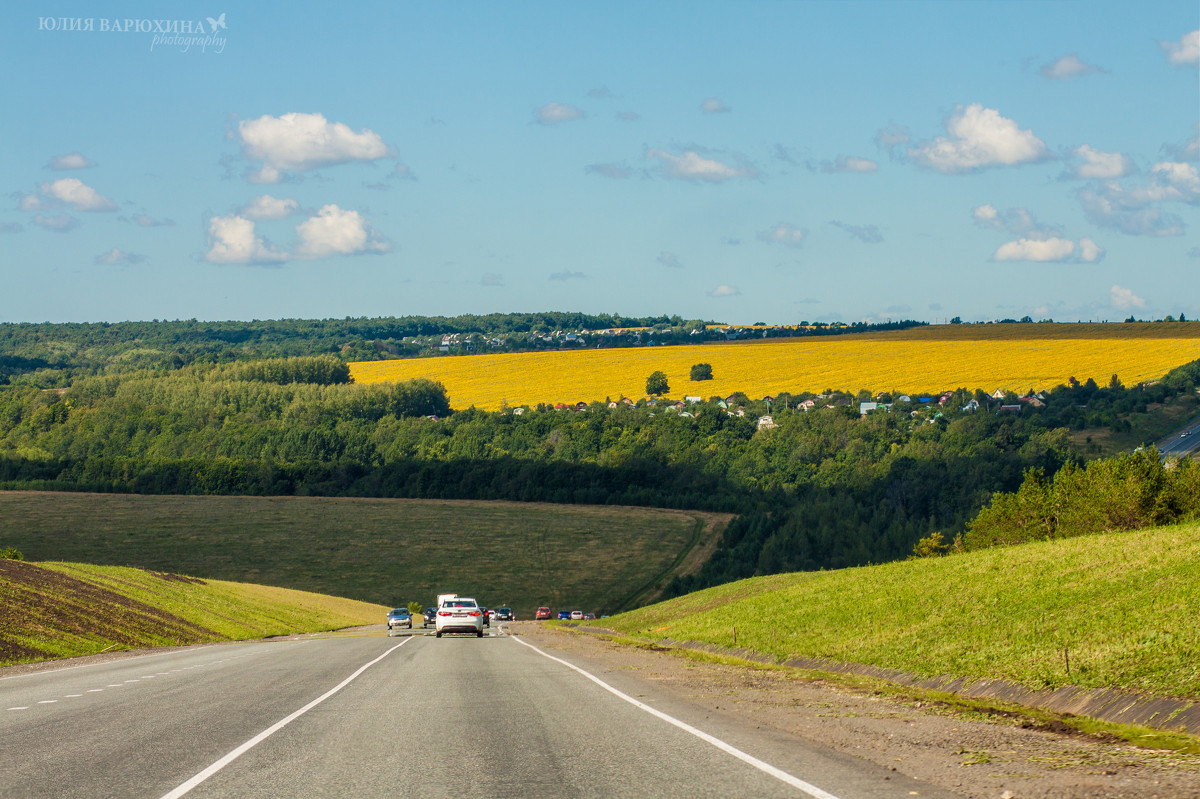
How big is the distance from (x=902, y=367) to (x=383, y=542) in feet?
330

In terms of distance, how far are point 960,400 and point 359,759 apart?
480 feet

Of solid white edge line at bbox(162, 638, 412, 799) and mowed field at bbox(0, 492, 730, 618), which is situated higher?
solid white edge line at bbox(162, 638, 412, 799)

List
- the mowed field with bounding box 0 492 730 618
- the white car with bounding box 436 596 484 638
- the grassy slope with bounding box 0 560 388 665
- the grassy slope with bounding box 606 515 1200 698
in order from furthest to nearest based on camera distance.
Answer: the mowed field with bounding box 0 492 730 618, the white car with bounding box 436 596 484 638, the grassy slope with bounding box 0 560 388 665, the grassy slope with bounding box 606 515 1200 698

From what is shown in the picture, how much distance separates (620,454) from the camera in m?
147

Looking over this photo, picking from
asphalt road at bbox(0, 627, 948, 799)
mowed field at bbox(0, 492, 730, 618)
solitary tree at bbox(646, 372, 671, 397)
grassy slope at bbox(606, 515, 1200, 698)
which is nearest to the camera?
asphalt road at bbox(0, 627, 948, 799)

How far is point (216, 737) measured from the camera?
513 inches

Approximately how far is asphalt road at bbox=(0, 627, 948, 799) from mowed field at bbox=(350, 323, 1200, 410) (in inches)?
5827

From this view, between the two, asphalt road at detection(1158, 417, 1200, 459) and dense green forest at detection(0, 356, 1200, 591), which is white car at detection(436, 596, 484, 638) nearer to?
dense green forest at detection(0, 356, 1200, 591)

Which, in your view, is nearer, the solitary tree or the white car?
the white car

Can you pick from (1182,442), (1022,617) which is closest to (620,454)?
(1182,442)

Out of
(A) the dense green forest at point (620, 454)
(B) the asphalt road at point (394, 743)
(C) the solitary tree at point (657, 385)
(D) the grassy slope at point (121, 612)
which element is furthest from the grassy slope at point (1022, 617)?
(C) the solitary tree at point (657, 385)

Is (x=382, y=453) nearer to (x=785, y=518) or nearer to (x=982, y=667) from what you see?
(x=785, y=518)

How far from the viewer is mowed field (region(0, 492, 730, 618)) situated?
305 feet

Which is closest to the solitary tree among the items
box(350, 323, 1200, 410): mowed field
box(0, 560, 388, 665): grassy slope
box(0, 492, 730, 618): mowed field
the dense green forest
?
box(350, 323, 1200, 410): mowed field
